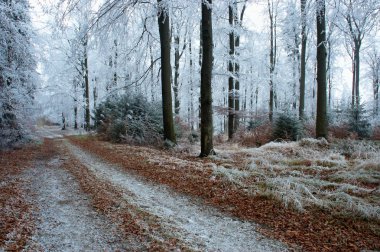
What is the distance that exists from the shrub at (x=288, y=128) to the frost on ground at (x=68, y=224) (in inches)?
347

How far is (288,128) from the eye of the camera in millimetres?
11867

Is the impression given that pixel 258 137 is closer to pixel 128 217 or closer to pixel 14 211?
pixel 128 217

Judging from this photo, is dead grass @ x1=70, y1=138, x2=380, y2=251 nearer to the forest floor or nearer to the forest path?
the forest floor

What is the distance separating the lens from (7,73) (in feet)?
34.2

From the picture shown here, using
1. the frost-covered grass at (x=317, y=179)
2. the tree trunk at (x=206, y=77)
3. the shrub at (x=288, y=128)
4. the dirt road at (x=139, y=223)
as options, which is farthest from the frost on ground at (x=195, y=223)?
the shrub at (x=288, y=128)

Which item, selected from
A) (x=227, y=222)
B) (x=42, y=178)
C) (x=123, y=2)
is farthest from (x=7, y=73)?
(x=227, y=222)

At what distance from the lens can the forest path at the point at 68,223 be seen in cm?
312

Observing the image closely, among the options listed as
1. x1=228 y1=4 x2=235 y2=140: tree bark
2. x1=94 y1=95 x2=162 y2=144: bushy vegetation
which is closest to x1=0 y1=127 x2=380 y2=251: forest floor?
x1=94 y1=95 x2=162 y2=144: bushy vegetation

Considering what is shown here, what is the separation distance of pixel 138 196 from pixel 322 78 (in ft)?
28.6

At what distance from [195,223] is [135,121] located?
9.74 meters

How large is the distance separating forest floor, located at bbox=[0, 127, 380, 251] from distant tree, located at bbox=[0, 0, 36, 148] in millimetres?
4792

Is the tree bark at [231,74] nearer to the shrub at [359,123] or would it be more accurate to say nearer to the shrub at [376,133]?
the shrub at [359,123]

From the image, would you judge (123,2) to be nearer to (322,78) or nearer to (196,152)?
(196,152)

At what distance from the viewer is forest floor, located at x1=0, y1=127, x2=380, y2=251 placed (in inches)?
127
